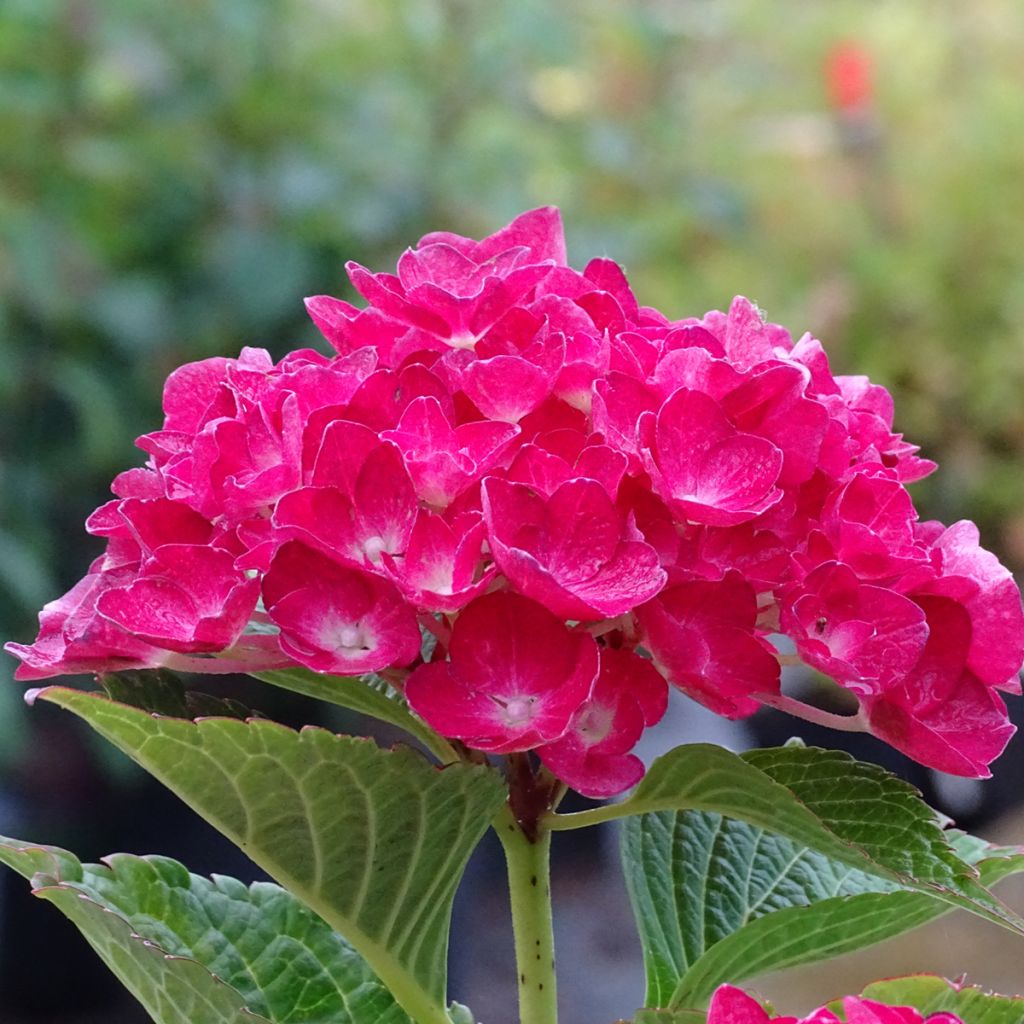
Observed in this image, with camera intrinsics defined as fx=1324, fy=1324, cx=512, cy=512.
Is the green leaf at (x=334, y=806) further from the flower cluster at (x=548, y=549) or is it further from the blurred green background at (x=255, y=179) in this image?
the blurred green background at (x=255, y=179)

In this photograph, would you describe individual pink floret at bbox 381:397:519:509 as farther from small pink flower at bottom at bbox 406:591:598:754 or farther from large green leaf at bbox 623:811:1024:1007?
large green leaf at bbox 623:811:1024:1007

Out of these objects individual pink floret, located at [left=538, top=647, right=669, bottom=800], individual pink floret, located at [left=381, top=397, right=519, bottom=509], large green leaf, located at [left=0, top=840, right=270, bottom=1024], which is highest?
individual pink floret, located at [left=381, top=397, right=519, bottom=509]

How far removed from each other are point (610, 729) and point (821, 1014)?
0.23ft

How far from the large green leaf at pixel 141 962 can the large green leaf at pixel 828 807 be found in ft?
0.29

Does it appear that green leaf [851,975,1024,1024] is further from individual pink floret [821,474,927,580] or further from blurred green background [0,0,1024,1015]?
blurred green background [0,0,1024,1015]

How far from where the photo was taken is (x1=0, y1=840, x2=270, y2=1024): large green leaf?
0.95ft

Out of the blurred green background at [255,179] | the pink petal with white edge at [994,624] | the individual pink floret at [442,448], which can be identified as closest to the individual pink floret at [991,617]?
the pink petal with white edge at [994,624]

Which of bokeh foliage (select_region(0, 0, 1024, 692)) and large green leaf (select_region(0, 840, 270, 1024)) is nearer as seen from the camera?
large green leaf (select_region(0, 840, 270, 1024))

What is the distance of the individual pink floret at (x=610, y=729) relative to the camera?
0.91 ft

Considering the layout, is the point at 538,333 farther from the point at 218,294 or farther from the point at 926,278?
the point at 926,278

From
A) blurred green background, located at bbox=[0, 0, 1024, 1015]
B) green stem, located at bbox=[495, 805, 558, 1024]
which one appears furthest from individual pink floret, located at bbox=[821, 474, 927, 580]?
blurred green background, located at bbox=[0, 0, 1024, 1015]

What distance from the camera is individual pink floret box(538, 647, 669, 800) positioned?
0.28 metres

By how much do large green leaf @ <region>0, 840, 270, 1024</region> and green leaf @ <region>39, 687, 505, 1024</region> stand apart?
28 millimetres

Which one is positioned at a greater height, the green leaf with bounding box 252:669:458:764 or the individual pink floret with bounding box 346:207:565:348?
the individual pink floret with bounding box 346:207:565:348
